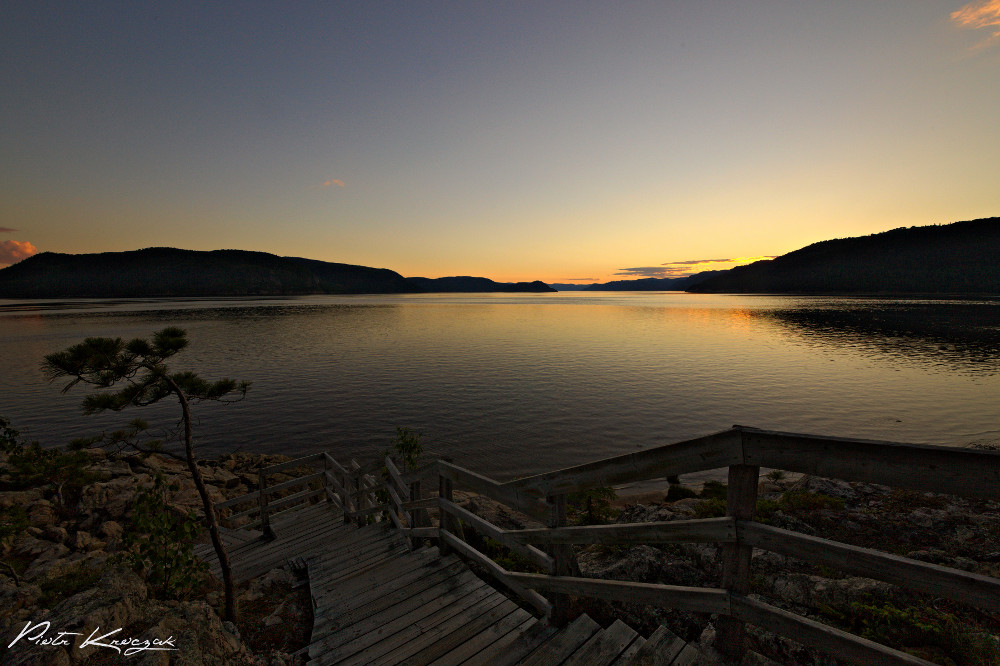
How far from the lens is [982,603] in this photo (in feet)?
5.53

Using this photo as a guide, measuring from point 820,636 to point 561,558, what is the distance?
2.00m

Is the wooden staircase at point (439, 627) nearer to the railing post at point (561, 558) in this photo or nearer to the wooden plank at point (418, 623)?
the wooden plank at point (418, 623)

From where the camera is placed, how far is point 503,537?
14.7 ft

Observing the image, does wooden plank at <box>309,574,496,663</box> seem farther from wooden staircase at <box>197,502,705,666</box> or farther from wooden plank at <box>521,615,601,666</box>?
wooden plank at <box>521,615,601,666</box>

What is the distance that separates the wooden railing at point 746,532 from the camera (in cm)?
186

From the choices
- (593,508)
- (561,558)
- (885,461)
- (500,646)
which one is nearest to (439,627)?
(500,646)

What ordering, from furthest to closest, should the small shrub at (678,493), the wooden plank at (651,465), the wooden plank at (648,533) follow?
the small shrub at (678,493)
the wooden plank at (648,533)
the wooden plank at (651,465)

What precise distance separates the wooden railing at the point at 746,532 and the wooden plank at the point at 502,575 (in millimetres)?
18

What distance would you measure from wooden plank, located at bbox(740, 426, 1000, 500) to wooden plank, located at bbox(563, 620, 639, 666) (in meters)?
2.12

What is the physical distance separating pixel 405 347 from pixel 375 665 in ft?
141

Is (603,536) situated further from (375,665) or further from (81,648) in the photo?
(81,648)

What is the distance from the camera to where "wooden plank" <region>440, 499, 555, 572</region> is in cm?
399

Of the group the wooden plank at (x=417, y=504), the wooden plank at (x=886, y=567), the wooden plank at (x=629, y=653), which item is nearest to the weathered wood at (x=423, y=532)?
the wooden plank at (x=417, y=504)

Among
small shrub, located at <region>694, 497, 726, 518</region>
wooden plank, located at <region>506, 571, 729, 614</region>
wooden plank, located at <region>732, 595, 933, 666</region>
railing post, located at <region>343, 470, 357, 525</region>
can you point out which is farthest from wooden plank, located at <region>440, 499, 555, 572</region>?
small shrub, located at <region>694, 497, 726, 518</region>
